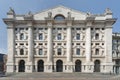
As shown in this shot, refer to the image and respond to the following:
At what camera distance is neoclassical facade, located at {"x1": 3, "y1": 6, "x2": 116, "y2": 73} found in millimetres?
90188

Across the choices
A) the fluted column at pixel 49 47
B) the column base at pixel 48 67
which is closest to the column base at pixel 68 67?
the column base at pixel 48 67

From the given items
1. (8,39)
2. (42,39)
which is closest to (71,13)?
(42,39)

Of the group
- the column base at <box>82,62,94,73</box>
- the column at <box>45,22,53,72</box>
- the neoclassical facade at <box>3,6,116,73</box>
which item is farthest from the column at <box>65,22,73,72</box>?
the column at <box>45,22,53,72</box>

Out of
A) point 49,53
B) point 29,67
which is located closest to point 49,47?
point 49,53

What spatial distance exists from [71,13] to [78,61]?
51.3ft

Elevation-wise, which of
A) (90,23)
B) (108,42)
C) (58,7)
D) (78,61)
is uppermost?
(58,7)

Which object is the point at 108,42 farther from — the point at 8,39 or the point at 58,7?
the point at 8,39

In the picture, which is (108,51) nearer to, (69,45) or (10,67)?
(69,45)

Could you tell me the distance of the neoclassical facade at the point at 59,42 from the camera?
90188 millimetres

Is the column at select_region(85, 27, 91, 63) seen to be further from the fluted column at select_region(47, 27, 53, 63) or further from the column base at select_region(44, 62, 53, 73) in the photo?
the column base at select_region(44, 62, 53, 73)

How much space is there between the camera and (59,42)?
301 feet

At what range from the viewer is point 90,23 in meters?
90.8

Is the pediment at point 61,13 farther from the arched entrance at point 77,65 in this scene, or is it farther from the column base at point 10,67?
the column base at point 10,67

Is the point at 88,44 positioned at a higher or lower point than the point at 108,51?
higher
